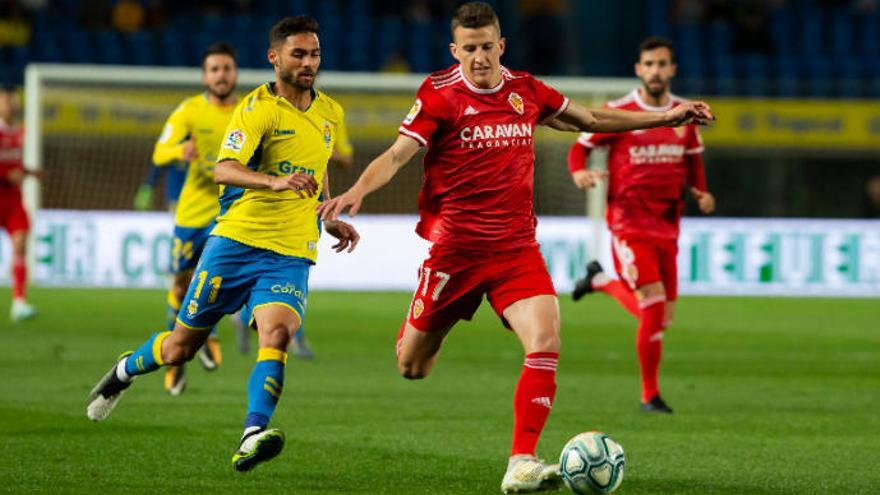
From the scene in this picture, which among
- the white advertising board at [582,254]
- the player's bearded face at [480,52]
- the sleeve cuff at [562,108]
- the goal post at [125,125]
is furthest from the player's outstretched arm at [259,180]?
the white advertising board at [582,254]

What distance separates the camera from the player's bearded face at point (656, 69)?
33.1 ft

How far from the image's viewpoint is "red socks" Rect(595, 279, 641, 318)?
11150 mm

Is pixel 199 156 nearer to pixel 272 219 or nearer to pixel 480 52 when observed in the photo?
pixel 272 219

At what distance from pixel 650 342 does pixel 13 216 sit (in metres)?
8.56

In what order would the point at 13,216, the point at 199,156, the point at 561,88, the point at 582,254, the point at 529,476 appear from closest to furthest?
the point at 529,476
the point at 199,156
the point at 13,216
the point at 561,88
the point at 582,254

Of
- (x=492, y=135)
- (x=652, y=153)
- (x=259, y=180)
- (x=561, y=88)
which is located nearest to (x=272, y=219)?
(x=259, y=180)

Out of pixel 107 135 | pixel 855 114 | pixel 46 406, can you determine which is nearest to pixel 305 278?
pixel 46 406

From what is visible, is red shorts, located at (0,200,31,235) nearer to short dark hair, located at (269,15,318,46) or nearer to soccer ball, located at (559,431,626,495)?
short dark hair, located at (269,15,318,46)

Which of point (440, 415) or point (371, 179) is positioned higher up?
point (371, 179)

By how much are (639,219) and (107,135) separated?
13.4m

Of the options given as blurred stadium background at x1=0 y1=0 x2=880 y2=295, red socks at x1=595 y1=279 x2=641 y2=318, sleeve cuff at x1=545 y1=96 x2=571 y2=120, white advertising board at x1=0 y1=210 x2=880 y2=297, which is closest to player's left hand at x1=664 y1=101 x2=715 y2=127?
sleeve cuff at x1=545 y1=96 x2=571 y2=120

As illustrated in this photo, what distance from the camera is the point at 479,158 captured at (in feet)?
23.6

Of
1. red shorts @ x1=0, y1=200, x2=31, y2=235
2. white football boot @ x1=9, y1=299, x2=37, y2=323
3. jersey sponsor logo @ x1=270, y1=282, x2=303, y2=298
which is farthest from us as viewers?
red shorts @ x1=0, y1=200, x2=31, y2=235

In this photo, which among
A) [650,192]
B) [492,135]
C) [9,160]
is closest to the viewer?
[492,135]
